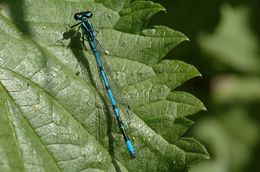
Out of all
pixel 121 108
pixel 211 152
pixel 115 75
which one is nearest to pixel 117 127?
pixel 121 108

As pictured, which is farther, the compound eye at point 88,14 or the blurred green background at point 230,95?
the blurred green background at point 230,95

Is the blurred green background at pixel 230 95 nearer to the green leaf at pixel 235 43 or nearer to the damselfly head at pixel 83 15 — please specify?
the green leaf at pixel 235 43

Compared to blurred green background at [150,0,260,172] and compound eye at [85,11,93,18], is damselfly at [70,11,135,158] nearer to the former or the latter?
compound eye at [85,11,93,18]

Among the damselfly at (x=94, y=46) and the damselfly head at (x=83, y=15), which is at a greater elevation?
the damselfly head at (x=83, y=15)

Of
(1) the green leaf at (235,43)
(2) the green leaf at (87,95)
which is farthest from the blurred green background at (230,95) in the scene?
(2) the green leaf at (87,95)

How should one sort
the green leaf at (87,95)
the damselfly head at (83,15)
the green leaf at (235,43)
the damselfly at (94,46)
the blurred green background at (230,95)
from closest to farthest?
the green leaf at (87,95)
the damselfly at (94,46)
the damselfly head at (83,15)
the blurred green background at (230,95)
the green leaf at (235,43)

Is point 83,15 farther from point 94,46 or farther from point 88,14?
point 94,46

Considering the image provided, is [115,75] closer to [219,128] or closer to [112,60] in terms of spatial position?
[112,60]

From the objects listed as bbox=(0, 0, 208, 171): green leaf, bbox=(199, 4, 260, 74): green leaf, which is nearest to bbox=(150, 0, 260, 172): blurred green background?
bbox=(199, 4, 260, 74): green leaf
